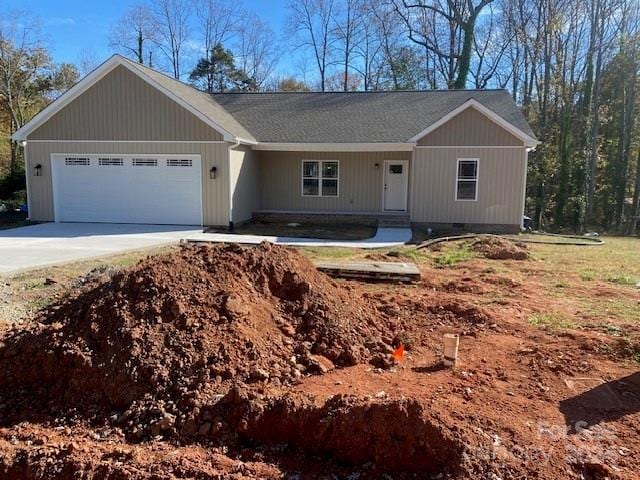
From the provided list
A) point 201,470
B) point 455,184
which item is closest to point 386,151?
point 455,184

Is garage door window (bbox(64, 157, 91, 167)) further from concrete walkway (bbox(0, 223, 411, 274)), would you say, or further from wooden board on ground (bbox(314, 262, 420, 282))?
wooden board on ground (bbox(314, 262, 420, 282))

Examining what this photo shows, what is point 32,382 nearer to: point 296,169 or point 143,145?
point 143,145

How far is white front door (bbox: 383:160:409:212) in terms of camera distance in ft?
57.2

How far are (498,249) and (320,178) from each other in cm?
789

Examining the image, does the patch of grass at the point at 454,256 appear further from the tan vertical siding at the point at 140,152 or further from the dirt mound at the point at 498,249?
the tan vertical siding at the point at 140,152

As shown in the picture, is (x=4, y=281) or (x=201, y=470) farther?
(x=4, y=281)

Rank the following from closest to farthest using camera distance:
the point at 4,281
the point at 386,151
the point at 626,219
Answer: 1. the point at 4,281
2. the point at 386,151
3. the point at 626,219

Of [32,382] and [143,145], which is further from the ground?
[143,145]

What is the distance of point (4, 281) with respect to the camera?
7.72 meters

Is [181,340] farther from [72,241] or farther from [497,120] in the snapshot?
[497,120]

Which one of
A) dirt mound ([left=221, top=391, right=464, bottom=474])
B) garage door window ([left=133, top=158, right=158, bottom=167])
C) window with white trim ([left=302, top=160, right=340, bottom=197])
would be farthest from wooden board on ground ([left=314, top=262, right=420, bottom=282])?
window with white trim ([left=302, top=160, right=340, bottom=197])

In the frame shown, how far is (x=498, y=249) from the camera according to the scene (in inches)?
448

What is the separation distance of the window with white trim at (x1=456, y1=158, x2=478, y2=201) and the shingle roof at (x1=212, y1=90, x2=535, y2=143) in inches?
76.2

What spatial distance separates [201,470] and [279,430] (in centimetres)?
60
